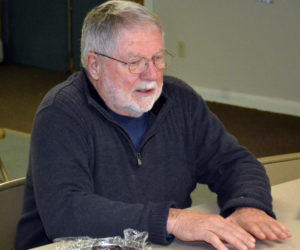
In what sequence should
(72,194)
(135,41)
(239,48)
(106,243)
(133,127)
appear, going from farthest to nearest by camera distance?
(239,48)
(133,127)
(135,41)
(72,194)
(106,243)

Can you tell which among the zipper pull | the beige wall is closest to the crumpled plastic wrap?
the zipper pull

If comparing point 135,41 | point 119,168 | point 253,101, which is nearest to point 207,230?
point 119,168

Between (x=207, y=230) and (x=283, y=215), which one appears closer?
(x=207, y=230)

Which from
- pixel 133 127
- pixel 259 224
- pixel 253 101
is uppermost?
pixel 133 127

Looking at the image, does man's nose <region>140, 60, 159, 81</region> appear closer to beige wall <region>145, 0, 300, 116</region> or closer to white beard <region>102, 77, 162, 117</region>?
white beard <region>102, 77, 162, 117</region>

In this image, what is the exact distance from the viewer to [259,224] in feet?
4.96

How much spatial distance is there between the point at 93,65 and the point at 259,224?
26.7 inches

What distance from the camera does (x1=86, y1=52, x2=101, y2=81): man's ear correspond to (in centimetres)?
178

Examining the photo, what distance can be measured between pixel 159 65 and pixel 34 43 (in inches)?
233

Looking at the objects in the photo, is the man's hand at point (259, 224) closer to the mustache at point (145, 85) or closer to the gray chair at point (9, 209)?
the mustache at point (145, 85)

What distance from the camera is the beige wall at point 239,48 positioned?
17.0ft

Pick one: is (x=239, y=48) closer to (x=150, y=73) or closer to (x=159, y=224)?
(x=150, y=73)

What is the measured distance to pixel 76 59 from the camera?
7000 millimetres

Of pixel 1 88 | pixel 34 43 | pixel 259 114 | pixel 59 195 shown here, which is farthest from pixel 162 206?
pixel 34 43
